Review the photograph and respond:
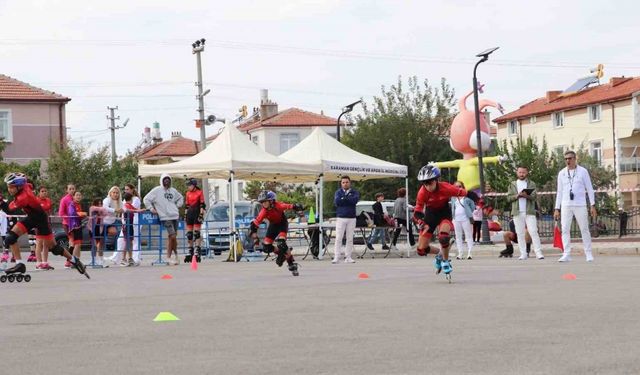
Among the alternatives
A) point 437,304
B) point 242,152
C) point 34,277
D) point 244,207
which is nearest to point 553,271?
point 437,304

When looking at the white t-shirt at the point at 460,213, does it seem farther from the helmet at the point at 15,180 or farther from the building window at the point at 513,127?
the building window at the point at 513,127

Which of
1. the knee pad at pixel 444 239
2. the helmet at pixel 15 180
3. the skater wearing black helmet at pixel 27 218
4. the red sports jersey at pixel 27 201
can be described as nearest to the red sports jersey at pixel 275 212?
the skater wearing black helmet at pixel 27 218

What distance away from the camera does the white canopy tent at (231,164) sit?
27.9 metres

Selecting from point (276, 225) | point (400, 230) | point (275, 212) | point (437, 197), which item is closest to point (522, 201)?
point (276, 225)

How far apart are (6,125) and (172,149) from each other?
162ft

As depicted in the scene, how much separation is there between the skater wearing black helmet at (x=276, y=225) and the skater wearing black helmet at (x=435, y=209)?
3.03m

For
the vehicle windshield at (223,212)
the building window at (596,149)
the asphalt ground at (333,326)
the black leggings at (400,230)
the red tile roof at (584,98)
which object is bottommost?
the asphalt ground at (333,326)

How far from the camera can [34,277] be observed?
69.4 feet

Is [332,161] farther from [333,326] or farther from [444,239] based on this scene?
[333,326]

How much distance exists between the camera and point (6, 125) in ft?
216

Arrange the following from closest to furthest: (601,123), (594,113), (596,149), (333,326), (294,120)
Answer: (333,326)
(601,123)
(594,113)
(596,149)
(294,120)

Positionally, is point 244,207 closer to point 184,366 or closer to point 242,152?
point 242,152

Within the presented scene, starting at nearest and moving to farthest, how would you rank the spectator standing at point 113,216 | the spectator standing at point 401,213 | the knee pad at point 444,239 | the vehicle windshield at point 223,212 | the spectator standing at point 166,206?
1. the knee pad at point 444,239
2. the spectator standing at point 166,206
3. the spectator standing at point 113,216
4. the spectator standing at point 401,213
5. the vehicle windshield at point 223,212

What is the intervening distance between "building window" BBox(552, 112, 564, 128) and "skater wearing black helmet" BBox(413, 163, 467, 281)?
65706 millimetres
